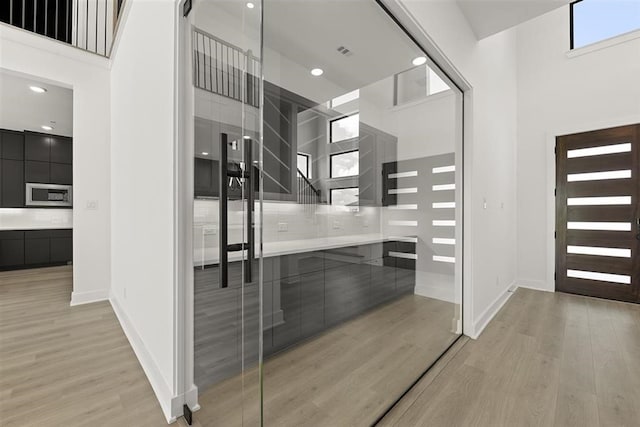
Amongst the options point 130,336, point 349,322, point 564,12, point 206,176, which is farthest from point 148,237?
point 564,12

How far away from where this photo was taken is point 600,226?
364 centimetres

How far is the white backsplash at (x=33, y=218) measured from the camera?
5170mm

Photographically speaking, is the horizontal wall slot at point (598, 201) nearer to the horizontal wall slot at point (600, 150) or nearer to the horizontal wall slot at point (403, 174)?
the horizontal wall slot at point (600, 150)

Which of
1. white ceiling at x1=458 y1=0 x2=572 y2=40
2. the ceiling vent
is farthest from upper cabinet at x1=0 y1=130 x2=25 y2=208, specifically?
white ceiling at x1=458 y1=0 x2=572 y2=40

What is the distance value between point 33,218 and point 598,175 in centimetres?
959

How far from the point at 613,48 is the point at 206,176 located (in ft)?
17.5

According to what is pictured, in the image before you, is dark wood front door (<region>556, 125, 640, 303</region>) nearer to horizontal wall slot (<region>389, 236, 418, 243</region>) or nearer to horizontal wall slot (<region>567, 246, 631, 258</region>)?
horizontal wall slot (<region>567, 246, 631, 258</region>)

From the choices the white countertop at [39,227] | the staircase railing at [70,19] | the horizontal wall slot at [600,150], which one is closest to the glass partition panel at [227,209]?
the staircase railing at [70,19]

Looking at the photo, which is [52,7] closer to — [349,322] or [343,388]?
[349,322]

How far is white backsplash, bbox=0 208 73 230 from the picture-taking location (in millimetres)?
5170

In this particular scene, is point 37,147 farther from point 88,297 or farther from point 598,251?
point 598,251

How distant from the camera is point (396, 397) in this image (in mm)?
1678

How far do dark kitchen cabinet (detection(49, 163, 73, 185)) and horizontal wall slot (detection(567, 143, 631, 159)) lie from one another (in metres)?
8.95

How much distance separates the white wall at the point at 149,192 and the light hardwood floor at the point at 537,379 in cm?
137
